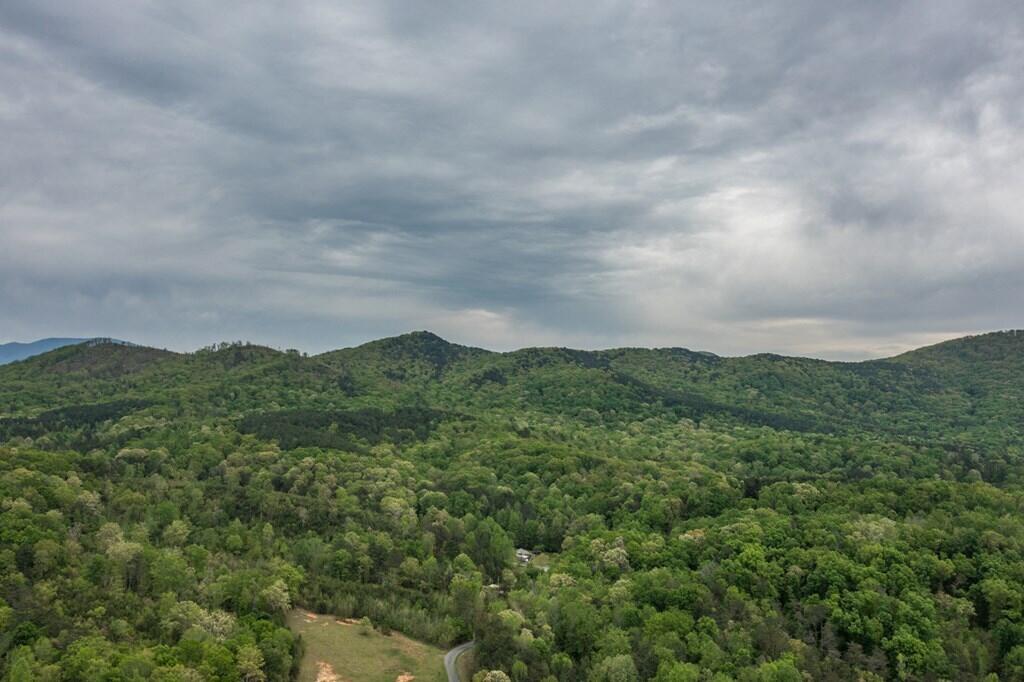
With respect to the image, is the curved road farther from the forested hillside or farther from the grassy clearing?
the forested hillside

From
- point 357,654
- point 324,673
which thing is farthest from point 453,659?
point 324,673

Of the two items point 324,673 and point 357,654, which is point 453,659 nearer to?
point 357,654

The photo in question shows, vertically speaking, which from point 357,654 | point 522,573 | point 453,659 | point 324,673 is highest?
point 522,573

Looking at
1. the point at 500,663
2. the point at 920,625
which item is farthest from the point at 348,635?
the point at 920,625

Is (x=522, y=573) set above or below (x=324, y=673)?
above

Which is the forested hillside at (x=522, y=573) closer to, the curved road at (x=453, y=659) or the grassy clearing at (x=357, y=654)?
the curved road at (x=453, y=659)
